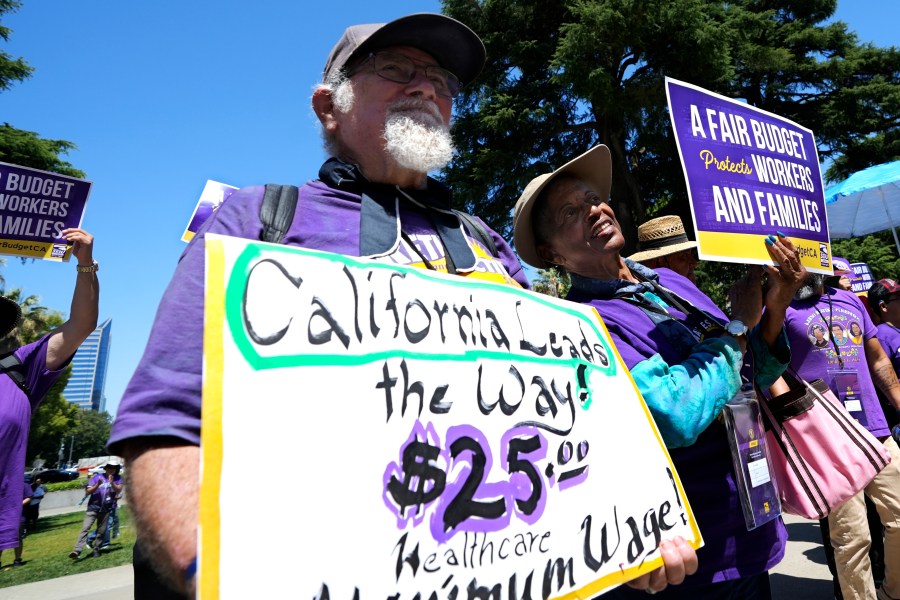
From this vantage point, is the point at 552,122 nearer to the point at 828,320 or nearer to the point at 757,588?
the point at 828,320

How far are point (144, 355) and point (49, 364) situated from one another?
2.63 metres

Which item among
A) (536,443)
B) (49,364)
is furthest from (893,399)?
(49,364)

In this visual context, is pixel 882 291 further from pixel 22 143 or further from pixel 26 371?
pixel 22 143

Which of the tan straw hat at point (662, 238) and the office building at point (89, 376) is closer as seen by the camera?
the tan straw hat at point (662, 238)

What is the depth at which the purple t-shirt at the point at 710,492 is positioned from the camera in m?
1.67

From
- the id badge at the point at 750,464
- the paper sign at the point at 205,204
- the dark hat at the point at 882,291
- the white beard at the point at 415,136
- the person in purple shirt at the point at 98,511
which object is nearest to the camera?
the white beard at the point at 415,136

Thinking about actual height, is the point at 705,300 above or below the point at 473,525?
above

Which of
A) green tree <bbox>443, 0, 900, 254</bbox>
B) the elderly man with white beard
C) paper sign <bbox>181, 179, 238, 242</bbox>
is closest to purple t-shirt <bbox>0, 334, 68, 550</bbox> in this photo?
paper sign <bbox>181, 179, 238, 242</bbox>

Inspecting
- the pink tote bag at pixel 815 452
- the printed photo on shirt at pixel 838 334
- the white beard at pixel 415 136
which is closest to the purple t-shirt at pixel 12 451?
the white beard at pixel 415 136

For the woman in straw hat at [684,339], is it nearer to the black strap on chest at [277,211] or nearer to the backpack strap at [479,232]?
the backpack strap at [479,232]

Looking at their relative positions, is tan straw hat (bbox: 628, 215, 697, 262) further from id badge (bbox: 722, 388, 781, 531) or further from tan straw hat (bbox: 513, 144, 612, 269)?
id badge (bbox: 722, 388, 781, 531)

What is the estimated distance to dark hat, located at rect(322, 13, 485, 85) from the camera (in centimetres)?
155

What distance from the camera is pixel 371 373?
35.3 inches

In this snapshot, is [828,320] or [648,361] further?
[828,320]
